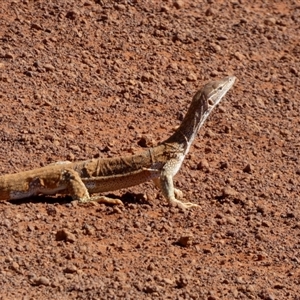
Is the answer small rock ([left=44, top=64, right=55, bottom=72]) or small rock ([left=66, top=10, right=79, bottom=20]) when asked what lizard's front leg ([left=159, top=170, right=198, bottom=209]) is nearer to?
small rock ([left=44, top=64, right=55, bottom=72])

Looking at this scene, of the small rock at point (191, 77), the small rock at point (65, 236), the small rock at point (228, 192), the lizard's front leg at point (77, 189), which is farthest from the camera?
the small rock at point (191, 77)

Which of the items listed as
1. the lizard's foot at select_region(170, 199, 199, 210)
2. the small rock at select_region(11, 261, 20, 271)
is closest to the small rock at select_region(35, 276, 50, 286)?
the small rock at select_region(11, 261, 20, 271)


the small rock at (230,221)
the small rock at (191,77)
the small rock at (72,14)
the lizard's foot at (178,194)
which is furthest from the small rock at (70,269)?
the small rock at (72,14)

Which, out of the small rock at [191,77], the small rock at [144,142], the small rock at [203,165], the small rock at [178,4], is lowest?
the small rock at [191,77]

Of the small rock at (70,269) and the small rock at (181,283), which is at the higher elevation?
the small rock at (181,283)

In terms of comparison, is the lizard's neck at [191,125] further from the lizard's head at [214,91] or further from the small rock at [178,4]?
the small rock at [178,4]
